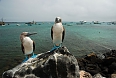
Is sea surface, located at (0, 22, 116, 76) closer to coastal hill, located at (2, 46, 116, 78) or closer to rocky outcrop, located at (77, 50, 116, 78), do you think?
rocky outcrop, located at (77, 50, 116, 78)

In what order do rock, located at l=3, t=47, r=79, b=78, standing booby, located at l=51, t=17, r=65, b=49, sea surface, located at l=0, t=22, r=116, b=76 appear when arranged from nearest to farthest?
rock, located at l=3, t=47, r=79, b=78 → standing booby, located at l=51, t=17, r=65, b=49 → sea surface, located at l=0, t=22, r=116, b=76

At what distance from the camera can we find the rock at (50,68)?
612cm

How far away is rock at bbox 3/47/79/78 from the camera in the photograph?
6.12 m

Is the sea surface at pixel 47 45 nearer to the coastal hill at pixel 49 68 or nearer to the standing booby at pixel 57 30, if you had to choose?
the coastal hill at pixel 49 68

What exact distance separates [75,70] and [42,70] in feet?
5.35

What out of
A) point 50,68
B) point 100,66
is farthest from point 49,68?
point 100,66

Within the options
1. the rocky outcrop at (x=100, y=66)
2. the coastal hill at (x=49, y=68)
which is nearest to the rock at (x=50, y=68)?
the coastal hill at (x=49, y=68)

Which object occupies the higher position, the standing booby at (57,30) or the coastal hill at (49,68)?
the standing booby at (57,30)

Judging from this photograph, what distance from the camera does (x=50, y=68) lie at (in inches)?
243

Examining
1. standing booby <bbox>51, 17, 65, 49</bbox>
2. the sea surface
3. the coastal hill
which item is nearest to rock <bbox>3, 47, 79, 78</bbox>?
the coastal hill

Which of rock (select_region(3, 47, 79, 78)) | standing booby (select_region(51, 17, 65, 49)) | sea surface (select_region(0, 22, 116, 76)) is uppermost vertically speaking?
standing booby (select_region(51, 17, 65, 49))

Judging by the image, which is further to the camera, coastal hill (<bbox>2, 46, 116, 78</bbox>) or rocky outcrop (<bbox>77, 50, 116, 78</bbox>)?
rocky outcrop (<bbox>77, 50, 116, 78</bbox>)

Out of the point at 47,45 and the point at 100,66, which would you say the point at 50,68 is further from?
the point at 47,45

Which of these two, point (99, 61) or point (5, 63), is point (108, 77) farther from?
point (5, 63)
